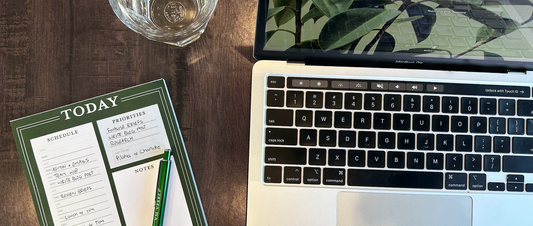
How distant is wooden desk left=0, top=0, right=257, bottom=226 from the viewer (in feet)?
1.62

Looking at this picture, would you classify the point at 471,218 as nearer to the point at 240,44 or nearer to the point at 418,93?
the point at 418,93

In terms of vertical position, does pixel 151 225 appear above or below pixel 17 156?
below

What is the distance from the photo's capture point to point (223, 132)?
0.50m

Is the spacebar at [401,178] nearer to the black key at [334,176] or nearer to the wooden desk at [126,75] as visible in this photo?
the black key at [334,176]

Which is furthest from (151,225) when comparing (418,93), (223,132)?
(418,93)

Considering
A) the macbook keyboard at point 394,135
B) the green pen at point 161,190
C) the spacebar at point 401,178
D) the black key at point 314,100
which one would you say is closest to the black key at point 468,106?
the macbook keyboard at point 394,135

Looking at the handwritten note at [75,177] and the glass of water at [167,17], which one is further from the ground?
the glass of water at [167,17]

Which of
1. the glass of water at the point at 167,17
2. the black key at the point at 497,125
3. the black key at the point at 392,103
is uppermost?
the glass of water at the point at 167,17

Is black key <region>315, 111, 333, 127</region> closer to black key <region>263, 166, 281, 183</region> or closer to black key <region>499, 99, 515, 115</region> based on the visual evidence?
black key <region>263, 166, 281, 183</region>

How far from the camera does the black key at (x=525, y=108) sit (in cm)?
47

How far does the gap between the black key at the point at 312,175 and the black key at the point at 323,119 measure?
0.06m

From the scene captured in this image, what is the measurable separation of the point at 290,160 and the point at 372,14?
24cm

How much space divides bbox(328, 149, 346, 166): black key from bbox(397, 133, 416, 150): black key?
0.27ft

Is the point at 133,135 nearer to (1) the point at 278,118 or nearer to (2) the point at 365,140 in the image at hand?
(1) the point at 278,118
